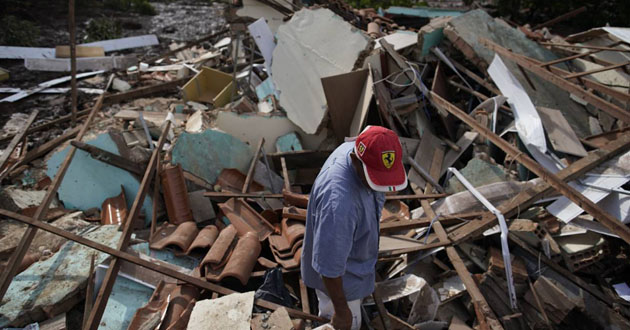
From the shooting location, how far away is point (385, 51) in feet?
16.7

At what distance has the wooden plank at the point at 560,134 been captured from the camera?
13.9 feet

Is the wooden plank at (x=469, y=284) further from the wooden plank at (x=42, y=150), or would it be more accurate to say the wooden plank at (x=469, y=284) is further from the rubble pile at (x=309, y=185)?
the wooden plank at (x=42, y=150)

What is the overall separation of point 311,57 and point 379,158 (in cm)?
401

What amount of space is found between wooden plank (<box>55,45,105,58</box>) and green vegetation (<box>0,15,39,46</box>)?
1470 mm

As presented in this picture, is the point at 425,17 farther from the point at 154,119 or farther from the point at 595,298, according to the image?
the point at 595,298

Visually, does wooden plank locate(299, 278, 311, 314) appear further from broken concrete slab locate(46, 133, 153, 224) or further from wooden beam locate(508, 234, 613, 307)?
broken concrete slab locate(46, 133, 153, 224)

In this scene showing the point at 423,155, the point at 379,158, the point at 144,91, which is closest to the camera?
the point at 379,158

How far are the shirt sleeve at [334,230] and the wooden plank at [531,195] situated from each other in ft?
5.69

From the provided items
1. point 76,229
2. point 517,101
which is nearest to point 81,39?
point 76,229

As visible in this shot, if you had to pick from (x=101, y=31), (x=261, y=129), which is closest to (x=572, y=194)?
(x=261, y=129)

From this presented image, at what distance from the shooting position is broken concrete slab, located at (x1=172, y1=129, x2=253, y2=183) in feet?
14.3

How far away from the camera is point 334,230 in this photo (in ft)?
6.30

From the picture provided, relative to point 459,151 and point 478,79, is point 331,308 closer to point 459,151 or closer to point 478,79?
point 459,151

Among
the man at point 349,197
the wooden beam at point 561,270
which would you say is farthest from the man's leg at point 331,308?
the wooden beam at point 561,270
